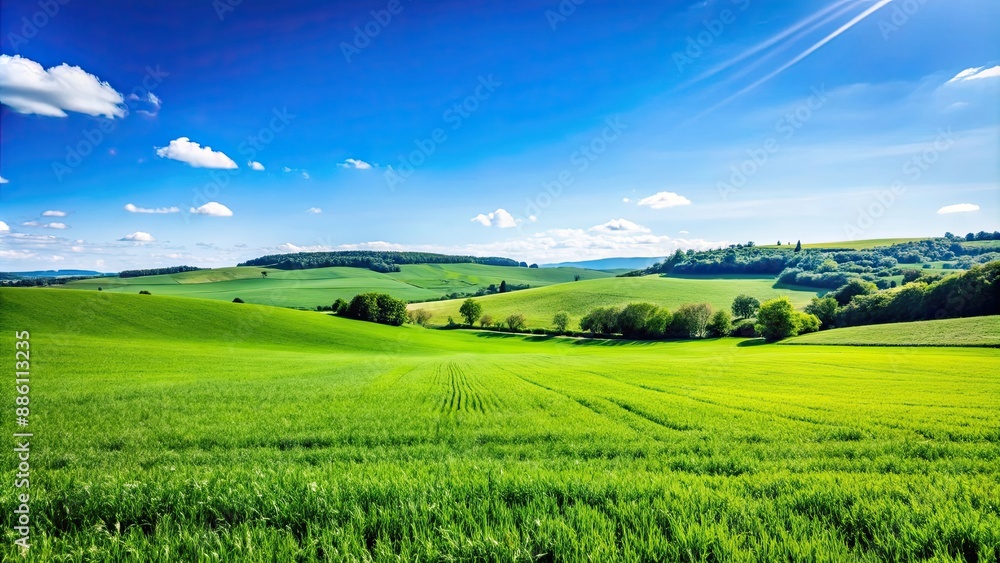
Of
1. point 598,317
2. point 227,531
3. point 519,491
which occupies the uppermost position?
point 227,531

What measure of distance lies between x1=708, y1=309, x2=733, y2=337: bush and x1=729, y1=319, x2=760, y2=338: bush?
899mm

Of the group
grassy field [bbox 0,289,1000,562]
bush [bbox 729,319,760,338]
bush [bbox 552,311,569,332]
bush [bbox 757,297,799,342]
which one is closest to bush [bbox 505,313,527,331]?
bush [bbox 552,311,569,332]

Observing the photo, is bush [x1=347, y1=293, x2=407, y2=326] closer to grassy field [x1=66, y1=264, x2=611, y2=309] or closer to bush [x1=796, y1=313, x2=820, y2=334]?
grassy field [x1=66, y1=264, x2=611, y2=309]

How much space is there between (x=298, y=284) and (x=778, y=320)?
13516 centimetres

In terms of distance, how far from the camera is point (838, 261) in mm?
131000

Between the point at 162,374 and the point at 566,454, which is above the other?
the point at 566,454

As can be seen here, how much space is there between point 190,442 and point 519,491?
424 inches

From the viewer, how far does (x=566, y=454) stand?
9555 mm

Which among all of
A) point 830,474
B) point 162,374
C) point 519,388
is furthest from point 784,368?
point 162,374

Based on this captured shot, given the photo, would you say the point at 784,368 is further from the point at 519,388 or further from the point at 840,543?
the point at 840,543

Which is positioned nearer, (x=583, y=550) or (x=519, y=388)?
(x=583, y=550)

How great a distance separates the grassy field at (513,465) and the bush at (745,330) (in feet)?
165

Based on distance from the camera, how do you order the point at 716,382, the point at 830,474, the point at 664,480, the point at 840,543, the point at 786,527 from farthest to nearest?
the point at 716,382, the point at 830,474, the point at 664,480, the point at 786,527, the point at 840,543

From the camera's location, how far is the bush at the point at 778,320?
6556cm
